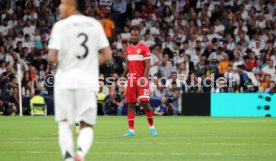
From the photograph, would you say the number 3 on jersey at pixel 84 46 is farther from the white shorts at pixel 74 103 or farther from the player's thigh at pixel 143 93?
the player's thigh at pixel 143 93

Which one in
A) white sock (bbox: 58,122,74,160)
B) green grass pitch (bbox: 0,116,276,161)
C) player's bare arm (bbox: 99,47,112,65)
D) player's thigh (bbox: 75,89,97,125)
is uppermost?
player's bare arm (bbox: 99,47,112,65)

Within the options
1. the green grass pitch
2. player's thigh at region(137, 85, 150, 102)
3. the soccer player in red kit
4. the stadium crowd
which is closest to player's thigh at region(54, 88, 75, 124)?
the green grass pitch

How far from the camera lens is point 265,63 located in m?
32.1

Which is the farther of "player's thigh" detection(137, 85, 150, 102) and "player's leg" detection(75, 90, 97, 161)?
"player's thigh" detection(137, 85, 150, 102)

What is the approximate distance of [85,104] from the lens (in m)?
10.1

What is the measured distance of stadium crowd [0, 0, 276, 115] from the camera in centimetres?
3166

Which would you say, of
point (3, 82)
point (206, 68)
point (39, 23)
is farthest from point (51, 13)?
point (206, 68)

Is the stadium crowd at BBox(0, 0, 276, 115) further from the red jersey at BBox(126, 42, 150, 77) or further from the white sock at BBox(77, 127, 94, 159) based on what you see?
the white sock at BBox(77, 127, 94, 159)

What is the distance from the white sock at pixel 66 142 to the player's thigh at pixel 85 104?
0.64 ft

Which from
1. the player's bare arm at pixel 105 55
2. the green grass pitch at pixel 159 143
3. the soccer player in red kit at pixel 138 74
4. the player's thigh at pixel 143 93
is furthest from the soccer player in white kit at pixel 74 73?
the player's thigh at pixel 143 93

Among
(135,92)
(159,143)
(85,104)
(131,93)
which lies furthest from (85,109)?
(135,92)

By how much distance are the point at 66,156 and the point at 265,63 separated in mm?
22819

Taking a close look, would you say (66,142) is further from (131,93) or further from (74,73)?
(131,93)

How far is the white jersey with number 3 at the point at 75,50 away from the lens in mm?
10016
